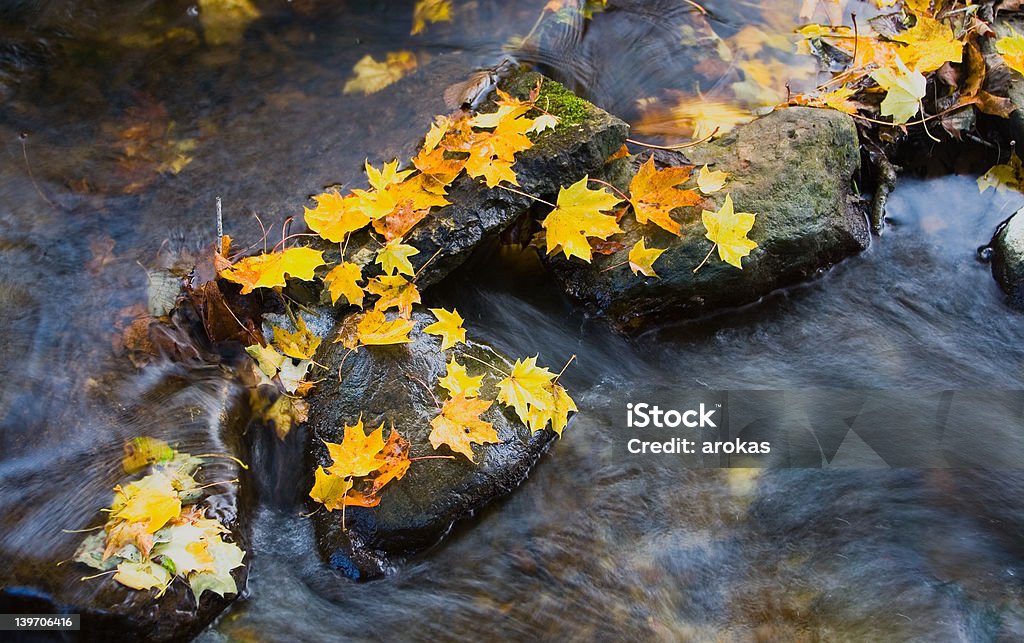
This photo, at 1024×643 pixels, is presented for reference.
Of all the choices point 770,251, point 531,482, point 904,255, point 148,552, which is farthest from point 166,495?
point 904,255

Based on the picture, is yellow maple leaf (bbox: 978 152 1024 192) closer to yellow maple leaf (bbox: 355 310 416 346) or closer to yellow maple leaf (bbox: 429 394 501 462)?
yellow maple leaf (bbox: 429 394 501 462)

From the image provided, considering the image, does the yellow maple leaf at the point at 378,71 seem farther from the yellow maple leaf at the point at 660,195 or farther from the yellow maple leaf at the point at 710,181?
the yellow maple leaf at the point at 710,181

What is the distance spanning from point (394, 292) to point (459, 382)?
1.69 feet

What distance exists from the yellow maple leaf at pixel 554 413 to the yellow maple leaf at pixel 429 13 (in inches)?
90.9

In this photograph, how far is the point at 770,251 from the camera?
10.5 ft

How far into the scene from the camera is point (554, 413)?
2951 millimetres

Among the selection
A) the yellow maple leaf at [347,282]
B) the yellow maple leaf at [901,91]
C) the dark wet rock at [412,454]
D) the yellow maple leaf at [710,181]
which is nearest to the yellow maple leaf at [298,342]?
the dark wet rock at [412,454]

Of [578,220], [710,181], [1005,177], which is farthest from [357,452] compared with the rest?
[1005,177]

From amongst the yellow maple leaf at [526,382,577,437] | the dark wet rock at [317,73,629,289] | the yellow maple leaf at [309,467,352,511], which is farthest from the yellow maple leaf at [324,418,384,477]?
the dark wet rock at [317,73,629,289]

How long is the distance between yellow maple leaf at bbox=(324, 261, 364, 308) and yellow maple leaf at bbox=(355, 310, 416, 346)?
0.09 m

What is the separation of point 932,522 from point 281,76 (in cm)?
374

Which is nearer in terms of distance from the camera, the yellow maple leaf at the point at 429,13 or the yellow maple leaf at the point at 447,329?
the yellow maple leaf at the point at 447,329

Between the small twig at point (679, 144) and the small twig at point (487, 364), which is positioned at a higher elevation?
the small twig at point (679, 144)

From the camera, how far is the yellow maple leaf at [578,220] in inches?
122
